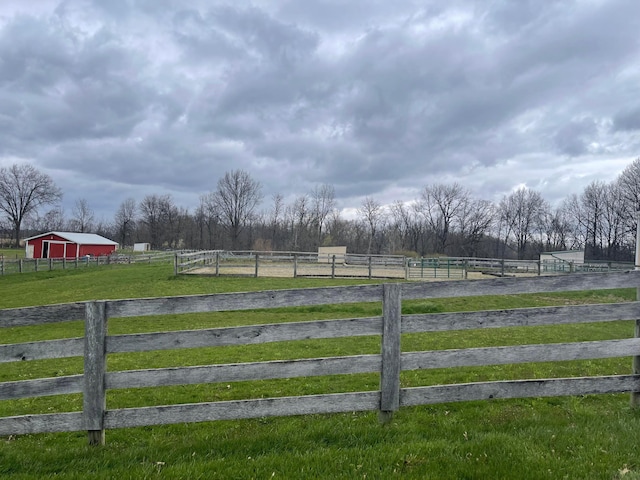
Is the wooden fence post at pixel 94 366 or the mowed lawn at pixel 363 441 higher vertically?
the wooden fence post at pixel 94 366

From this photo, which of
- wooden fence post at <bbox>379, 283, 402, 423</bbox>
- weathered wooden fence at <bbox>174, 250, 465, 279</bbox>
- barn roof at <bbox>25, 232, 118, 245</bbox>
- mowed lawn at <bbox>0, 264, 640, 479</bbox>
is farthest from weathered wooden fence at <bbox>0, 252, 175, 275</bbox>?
wooden fence post at <bbox>379, 283, 402, 423</bbox>

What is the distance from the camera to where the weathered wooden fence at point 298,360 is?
331 cm

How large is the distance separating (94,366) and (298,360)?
5.38 ft

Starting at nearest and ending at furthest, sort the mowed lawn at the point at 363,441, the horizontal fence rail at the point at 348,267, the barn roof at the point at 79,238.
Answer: the mowed lawn at the point at 363,441, the horizontal fence rail at the point at 348,267, the barn roof at the point at 79,238

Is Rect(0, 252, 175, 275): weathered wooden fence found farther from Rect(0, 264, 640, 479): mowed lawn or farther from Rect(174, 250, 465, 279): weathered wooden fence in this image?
Rect(0, 264, 640, 479): mowed lawn

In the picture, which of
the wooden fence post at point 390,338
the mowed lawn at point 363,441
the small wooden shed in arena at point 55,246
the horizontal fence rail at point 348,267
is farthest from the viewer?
the small wooden shed in arena at point 55,246

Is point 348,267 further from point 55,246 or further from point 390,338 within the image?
point 55,246

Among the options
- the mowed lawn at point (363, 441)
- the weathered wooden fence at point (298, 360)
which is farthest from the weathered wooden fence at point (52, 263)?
the weathered wooden fence at point (298, 360)

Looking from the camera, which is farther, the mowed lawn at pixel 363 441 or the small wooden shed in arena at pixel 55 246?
the small wooden shed in arena at pixel 55 246

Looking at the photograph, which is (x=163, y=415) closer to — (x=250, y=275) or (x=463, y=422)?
(x=463, y=422)

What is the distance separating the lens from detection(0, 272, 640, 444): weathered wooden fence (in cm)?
331

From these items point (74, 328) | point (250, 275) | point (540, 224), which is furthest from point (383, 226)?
point (74, 328)

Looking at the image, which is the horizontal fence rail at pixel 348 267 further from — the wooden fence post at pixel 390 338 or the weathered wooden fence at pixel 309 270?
the wooden fence post at pixel 390 338

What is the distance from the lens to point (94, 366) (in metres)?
3.28
